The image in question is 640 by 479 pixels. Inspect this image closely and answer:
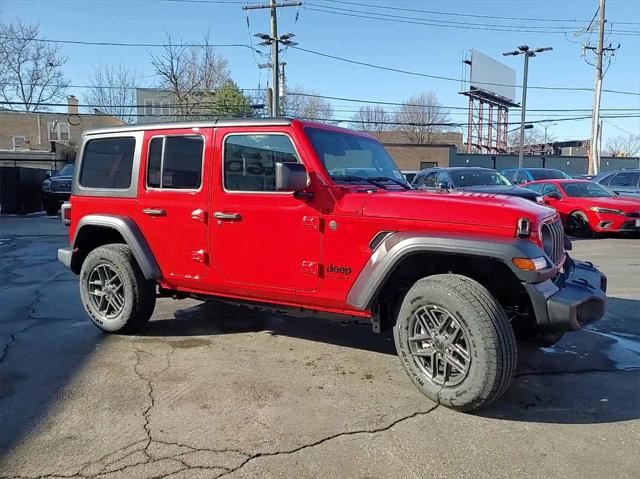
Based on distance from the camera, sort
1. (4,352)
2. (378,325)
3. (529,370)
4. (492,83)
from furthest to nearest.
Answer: (492,83) < (4,352) < (529,370) < (378,325)

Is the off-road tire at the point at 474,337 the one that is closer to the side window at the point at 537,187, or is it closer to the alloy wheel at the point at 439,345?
the alloy wheel at the point at 439,345

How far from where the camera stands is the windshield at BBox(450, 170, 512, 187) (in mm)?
11974

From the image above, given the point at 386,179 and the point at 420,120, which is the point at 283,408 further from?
the point at 420,120

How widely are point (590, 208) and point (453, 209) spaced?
10714 mm

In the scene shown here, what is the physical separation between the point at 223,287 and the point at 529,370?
8.58 feet

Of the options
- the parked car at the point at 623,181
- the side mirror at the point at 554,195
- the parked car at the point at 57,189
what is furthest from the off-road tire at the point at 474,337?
the parked car at the point at 57,189

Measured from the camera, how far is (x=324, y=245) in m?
3.96

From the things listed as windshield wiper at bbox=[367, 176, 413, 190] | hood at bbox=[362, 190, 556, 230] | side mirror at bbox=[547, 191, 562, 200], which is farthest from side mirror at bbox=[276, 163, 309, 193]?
side mirror at bbox=[547, 191, 562, 200]

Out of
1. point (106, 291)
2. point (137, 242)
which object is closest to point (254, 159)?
point (137, 242)

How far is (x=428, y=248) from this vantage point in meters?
3.50

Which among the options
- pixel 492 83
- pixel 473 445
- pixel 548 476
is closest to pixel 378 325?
pixel 473 445

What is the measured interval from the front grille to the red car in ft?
31.6

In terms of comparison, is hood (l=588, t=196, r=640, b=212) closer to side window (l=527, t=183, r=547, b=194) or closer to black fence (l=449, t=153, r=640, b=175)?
side window (l=527, t=183, r=547, b=194)

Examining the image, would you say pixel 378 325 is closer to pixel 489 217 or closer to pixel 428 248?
pixel 428 248
